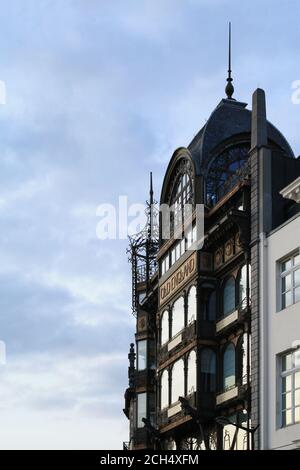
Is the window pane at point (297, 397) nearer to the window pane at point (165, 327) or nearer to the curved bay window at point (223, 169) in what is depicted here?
the curved bay window at point (223, 169)

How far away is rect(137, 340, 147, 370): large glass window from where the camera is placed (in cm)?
6431

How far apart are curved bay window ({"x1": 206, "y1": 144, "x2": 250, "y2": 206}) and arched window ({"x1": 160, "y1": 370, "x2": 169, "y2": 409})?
9.22 meters

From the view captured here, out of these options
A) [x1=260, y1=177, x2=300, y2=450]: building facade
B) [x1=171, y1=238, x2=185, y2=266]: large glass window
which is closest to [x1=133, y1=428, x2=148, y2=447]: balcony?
[x1=171, y1=238, x2=185, y2=266]: large glass window

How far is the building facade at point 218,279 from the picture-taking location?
4519 cm

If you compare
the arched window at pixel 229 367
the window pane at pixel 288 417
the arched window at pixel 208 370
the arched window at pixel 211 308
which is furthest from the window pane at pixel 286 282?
the arched window at pixel 208 370

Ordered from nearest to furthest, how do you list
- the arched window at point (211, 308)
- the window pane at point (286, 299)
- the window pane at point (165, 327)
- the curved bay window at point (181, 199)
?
1. the window pane at point (286, 299)
2. the arched window at point (211, 308)
3. the curved bay window at point (181, 199)
4. the window pane at point (165, 327)

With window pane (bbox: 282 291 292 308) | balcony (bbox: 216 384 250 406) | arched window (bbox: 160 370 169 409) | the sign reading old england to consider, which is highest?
the sign reading old england

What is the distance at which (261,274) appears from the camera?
44.4 metres

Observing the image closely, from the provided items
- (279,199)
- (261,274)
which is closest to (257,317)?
(261,274)

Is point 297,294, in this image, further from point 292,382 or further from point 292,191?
point 292,191

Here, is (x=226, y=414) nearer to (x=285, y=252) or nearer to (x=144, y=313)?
(x=285, y=252)

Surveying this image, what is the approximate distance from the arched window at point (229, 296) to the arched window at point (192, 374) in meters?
2.69

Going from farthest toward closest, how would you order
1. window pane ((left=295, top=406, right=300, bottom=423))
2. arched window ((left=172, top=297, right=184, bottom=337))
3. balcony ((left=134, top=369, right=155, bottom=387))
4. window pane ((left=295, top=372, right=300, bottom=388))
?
balcony ((left=134, top=369, right=155, bottom=387)) < arched window ((left=172, top=297, right=184, bottom=337)) < window pane ((left=295, top=372, right=300, bottom=388)) < window pane ((left=295, top=406, right=300, bottom=423))

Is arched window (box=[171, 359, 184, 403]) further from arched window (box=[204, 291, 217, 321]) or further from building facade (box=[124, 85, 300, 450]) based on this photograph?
arched window (box=[204, 291, 217, 321])
